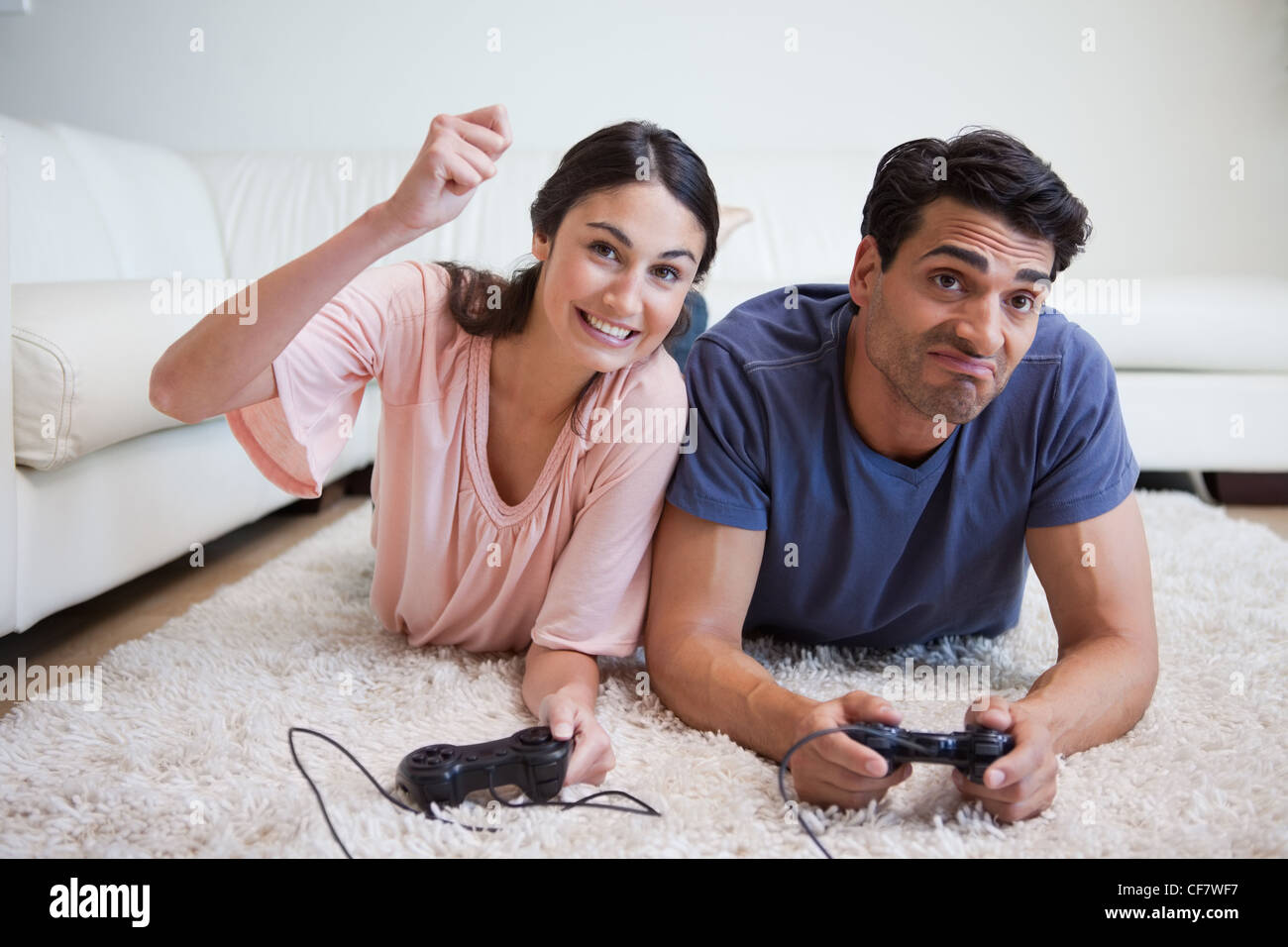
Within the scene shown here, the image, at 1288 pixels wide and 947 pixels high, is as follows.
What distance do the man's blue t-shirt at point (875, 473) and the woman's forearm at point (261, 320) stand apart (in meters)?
0.40

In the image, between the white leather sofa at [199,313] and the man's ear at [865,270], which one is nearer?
the man's ear at [865,270]

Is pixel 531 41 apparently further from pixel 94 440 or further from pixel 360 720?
pixel 360 720

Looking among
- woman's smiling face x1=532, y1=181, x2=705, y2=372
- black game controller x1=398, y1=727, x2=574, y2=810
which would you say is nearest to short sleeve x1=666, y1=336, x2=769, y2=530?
woman's smiling face x1=532, y1=181, x2=705, y2=372

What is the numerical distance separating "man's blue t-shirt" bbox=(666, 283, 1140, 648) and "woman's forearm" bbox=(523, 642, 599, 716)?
0.67 feet

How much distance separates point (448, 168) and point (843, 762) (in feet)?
1.94

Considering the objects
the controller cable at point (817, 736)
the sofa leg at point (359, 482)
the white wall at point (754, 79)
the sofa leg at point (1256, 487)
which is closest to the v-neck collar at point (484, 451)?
the controller cable at point (817, 736)

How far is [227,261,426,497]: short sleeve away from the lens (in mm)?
1067

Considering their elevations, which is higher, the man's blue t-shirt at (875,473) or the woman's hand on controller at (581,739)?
the man's blue t-shirt at (875,473)

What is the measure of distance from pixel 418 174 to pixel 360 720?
554 mm

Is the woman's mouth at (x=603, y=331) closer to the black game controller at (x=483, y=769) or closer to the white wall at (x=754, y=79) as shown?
the black game controller at (x=483, y=769)

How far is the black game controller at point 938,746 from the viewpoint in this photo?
0.83 meters

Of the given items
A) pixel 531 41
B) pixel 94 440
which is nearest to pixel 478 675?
pixel 94 440

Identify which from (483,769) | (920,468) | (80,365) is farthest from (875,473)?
(80,365)
